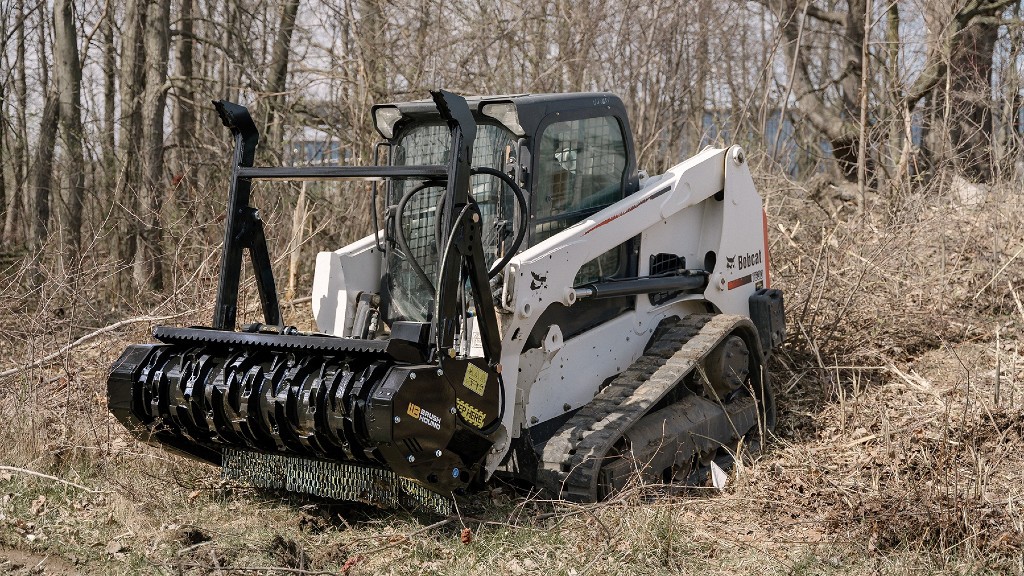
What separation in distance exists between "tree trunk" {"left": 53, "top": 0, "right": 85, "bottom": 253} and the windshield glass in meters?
7.62

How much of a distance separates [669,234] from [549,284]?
1.44m

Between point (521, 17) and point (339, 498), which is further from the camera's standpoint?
point (521, 17)

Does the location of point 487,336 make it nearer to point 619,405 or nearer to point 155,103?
point 619,405

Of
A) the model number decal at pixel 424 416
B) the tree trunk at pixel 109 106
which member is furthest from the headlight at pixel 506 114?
the tree trunk at pixel 109 106

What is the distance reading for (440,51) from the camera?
1173 cm

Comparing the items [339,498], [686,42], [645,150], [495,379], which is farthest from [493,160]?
[686,42]

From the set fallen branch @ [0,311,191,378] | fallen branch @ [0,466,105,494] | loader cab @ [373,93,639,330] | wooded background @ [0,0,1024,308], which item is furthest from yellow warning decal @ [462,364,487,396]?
wooded background @ [0,0,1024,308]

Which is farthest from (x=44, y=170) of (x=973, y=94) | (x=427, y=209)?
(x=973, y=94)

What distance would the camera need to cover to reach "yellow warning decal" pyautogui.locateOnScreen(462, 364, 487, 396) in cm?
504

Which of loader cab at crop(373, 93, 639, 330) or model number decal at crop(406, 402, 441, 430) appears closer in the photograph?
model number decal at crop(406, 402, 441, 430)

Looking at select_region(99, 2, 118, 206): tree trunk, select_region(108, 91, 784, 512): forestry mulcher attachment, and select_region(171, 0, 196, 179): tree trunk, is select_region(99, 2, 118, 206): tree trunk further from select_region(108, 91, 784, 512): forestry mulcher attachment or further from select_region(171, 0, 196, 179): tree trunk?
select_region(108, 91, 784, 512): forestry mulcher attachment

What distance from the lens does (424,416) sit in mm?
4793

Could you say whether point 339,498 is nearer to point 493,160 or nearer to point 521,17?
point 493,160

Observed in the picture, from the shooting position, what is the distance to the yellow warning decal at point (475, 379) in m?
5.04
